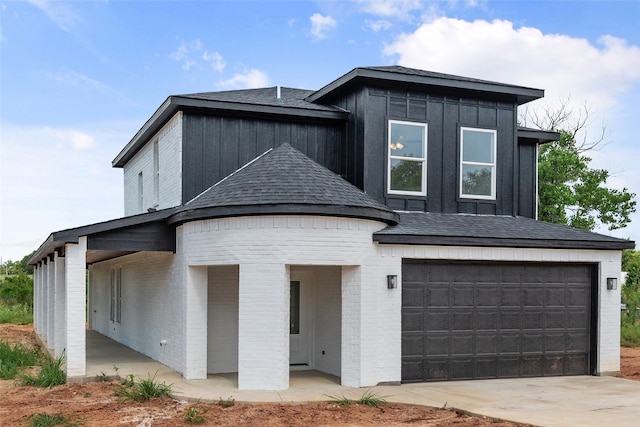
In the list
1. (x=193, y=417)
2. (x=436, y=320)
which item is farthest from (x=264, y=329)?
(x=436, y=320)

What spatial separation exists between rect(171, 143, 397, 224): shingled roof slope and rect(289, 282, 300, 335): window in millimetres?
2548

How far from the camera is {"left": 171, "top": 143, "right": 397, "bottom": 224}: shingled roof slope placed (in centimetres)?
1201

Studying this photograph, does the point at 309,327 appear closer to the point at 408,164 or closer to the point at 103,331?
the point at 408,164

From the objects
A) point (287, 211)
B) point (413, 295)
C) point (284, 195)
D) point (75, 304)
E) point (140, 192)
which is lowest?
point (75, 304)

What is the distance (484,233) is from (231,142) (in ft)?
17.9

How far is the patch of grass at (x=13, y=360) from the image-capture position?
13.9 metres

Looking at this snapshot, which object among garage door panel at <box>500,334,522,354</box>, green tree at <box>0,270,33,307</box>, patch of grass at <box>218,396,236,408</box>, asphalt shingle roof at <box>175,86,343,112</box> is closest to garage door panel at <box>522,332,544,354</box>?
garage door panel at <box>500,334,522,354</box>

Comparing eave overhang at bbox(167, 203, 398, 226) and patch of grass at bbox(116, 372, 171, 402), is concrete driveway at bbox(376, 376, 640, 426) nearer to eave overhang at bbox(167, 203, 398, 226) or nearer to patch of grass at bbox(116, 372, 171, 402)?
eave overhang at bbox(167, 203, 398, 226)

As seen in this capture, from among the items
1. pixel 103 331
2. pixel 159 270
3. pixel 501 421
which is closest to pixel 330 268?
pixel 159 270

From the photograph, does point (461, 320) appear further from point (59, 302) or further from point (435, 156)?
point (59, 302)

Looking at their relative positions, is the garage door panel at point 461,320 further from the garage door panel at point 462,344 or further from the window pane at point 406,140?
the window pane at point 406,140

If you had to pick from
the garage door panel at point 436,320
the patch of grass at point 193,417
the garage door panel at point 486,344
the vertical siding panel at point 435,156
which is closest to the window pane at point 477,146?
the vertical siding panel at point 435,156

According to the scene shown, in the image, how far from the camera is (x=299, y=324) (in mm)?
14680

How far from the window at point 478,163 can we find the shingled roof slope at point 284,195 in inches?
125
